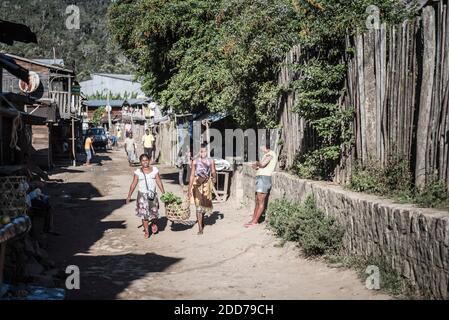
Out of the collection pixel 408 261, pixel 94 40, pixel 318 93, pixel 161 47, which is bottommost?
pixel 408 261

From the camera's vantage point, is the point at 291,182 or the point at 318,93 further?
the point at 291,182

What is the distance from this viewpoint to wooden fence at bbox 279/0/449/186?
551 cm

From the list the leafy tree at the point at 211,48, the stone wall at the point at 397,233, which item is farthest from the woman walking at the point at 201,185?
the stone wall at the point at 397,233

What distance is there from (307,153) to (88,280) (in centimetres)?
464

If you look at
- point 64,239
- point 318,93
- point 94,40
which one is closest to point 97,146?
point 64,239

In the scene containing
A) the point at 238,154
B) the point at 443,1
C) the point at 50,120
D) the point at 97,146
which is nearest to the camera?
the point at 443,1

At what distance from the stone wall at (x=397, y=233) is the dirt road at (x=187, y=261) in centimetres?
45

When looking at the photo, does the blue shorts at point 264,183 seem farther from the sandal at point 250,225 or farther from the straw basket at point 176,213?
the straw basket at point 176,213

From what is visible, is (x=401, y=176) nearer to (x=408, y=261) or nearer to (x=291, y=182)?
(x=408, y=261)

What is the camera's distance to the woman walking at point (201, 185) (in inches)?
392

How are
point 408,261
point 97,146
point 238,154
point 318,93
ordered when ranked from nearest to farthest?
1. point 408,261
2. point 318,93
3. point 238,154
4. point 97,146

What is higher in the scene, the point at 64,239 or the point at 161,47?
the point at 161,47

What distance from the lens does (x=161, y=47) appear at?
627 inches

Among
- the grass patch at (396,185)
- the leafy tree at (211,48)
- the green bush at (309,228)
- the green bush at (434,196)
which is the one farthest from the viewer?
the leafy tree at (211,48)
